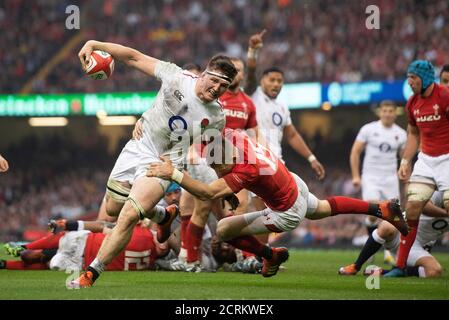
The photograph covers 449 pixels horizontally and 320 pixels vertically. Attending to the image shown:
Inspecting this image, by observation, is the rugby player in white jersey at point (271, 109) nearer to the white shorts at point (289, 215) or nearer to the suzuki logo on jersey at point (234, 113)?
the suzuki logo on jersey at point (234, 113)

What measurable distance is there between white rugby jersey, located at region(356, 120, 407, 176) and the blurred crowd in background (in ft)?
26.4

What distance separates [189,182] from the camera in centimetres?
710

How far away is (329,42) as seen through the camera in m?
24.2

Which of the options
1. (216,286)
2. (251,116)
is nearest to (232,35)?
(251,116)

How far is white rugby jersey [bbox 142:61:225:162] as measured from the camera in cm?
760

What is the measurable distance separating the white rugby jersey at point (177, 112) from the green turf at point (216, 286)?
4.10 feet

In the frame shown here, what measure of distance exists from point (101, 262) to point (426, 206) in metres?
4.26

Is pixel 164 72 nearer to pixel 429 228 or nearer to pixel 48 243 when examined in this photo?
pixel 48 243

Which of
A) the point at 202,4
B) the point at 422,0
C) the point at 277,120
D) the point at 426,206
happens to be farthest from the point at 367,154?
the point at 202,4

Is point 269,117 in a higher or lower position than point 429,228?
higher

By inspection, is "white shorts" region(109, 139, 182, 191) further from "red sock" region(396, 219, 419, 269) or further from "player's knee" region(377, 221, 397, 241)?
"red sock" region(396, 219, 419, 269)

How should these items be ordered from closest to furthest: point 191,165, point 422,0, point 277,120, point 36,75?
point 191,165 < point 277,120 < point 422,0 < point 36,75

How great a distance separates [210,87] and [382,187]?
613 cm
